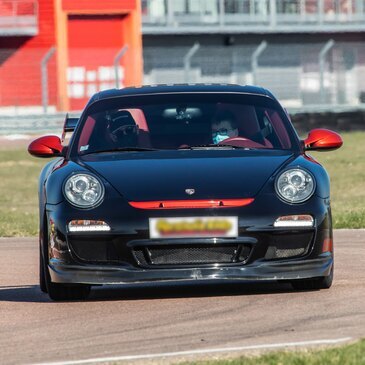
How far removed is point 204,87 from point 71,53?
34016 mm

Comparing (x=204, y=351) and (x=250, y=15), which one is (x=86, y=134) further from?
(x=250, y=15)

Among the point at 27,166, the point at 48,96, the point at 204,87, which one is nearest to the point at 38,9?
the point at 48,96

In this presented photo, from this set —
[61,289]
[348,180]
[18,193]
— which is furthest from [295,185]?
[348,180]

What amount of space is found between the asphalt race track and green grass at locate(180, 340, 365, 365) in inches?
11.9

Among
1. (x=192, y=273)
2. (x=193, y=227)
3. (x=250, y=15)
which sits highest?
(x=193, y=227)

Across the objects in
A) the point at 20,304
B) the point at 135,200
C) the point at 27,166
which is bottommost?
the point at 27,166

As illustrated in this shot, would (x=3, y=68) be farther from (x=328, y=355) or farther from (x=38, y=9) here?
(x=328, y=355)

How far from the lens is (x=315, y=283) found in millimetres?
9367

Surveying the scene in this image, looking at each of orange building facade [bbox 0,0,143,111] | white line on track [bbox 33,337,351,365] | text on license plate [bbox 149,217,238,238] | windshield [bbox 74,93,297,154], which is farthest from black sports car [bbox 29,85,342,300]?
orange building facade [bbox 0,0,143,111]

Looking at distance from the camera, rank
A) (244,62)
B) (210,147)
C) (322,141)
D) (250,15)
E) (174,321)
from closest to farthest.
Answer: (174,321) < (210,147) < (322,141) < (250,15) < (244,62)

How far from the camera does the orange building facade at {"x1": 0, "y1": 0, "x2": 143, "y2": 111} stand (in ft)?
134

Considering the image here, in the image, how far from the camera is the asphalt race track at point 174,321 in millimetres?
7086

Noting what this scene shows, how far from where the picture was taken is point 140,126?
9977 mm

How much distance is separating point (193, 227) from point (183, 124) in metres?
1.33
